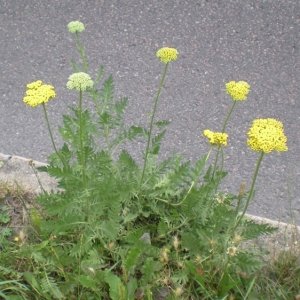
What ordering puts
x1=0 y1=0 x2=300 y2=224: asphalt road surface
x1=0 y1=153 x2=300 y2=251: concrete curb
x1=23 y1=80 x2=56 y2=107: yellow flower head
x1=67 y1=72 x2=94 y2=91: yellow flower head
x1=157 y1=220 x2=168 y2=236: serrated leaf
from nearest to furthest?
x1=67 y1=72 x2=94 y2=91: yellow flower head
x1=23 y1=80 x2=56 y2=107: yellow flower head
x1=157 y1=220 x2=168 y2=236: serrated leaf
x1=0 y1=153 x2=300 y2=251: concrete curb
x1=0 y1=0 x2=300 y2=224: asphalt road surface

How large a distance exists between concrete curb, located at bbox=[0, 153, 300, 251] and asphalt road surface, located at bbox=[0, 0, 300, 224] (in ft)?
1.09

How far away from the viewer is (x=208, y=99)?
3379mm

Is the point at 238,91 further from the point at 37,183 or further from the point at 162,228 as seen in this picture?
the point at 37,183

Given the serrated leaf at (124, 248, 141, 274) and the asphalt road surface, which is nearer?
the serrated leaf at (124, 248, 141, 274)

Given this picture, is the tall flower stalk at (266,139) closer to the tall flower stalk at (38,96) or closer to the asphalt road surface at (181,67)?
the tall flower stalk at (38,96)

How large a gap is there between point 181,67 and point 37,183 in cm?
158

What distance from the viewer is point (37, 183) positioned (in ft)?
8.43

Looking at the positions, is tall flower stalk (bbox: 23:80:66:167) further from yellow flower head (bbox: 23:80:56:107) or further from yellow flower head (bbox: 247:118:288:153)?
yellow flower head (bbox: 247:118:288:153)

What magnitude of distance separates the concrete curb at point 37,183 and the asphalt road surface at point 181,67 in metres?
0.33

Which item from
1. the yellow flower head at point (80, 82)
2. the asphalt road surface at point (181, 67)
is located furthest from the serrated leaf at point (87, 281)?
the asphalt road surface at point (181, 67)

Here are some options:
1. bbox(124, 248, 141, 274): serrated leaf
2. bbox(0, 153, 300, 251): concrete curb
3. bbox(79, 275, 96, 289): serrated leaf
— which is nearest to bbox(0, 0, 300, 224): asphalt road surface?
bbox(0, 153, 300, 251): concrete curb

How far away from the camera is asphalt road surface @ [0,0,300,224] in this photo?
3.07 metres

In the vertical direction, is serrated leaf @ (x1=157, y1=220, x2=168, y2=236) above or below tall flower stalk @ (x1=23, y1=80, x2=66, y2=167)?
below

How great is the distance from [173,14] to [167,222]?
7.80 ft
